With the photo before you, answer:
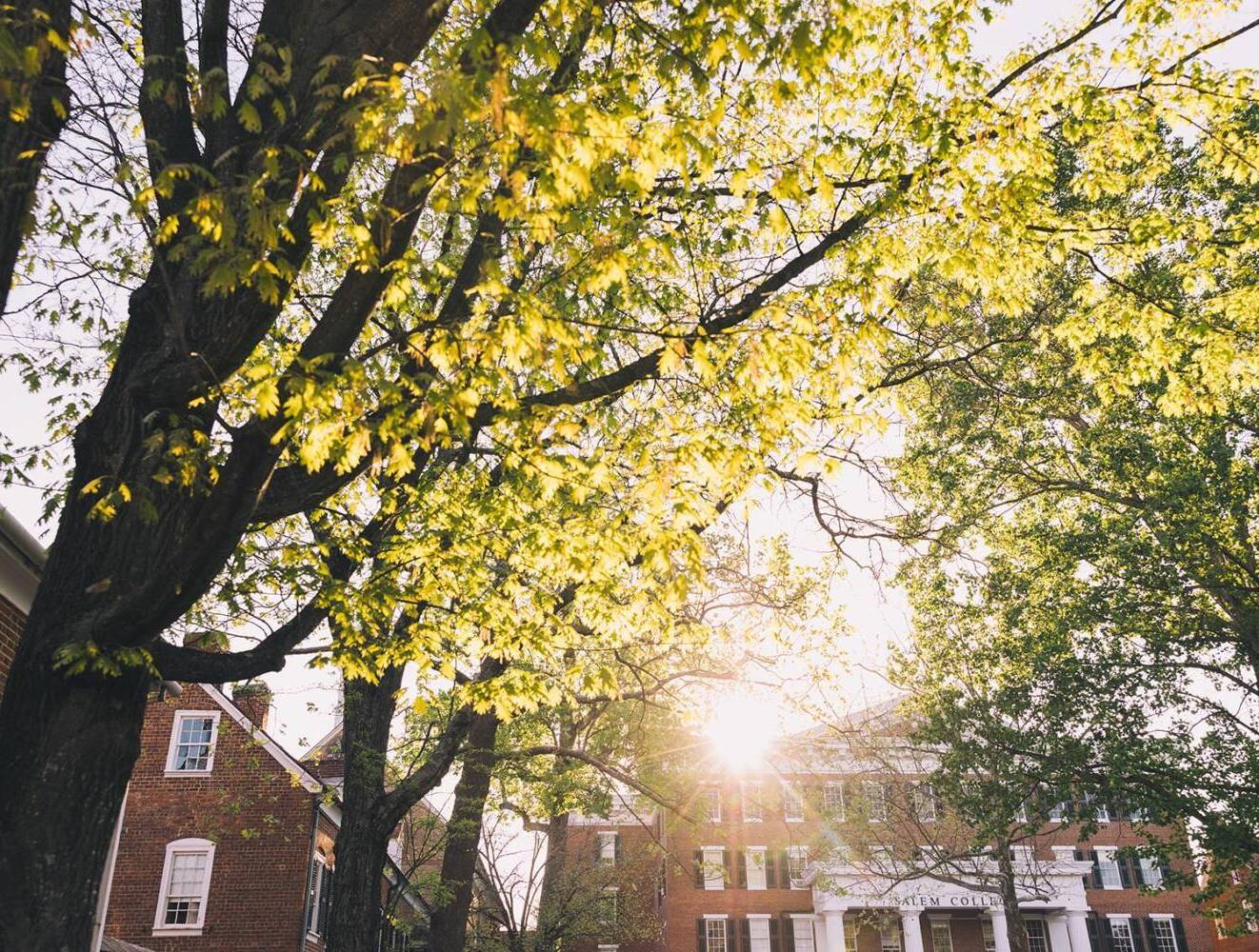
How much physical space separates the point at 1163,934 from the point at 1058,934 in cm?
688

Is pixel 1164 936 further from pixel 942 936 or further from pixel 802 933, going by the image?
pixel 802 933

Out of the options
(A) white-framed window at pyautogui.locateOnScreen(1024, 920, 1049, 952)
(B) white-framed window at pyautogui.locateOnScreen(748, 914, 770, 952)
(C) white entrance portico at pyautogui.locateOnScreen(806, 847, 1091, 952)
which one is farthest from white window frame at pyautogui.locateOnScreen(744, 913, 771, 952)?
(A) white-framed window at pyautogui.locateOnScreen(1024, 920, 1049, 952)

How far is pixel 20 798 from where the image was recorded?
5027 mm

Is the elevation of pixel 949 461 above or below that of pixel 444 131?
above

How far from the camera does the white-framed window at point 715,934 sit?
44781 mm

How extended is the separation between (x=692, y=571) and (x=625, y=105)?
2985 millimetres

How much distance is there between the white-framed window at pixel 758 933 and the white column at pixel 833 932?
267cm

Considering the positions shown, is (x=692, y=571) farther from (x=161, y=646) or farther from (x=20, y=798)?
(x=20, y=798)

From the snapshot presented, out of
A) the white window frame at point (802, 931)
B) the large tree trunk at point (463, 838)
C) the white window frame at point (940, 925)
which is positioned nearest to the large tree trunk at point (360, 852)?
the large tree trunk at point (463, 838)

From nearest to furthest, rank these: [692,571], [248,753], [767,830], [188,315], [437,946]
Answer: [188,315], [692,571], [437,946], [248,753], [767,830]

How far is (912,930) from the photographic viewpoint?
42.4 metres

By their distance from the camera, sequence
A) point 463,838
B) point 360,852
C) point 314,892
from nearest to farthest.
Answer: point 360,852 → point 463,838 → point 314,892

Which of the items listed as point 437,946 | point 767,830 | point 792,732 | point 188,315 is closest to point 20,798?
point 188,315

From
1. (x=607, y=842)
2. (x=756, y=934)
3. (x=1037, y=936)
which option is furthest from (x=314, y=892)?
(x=1037, y=936)
